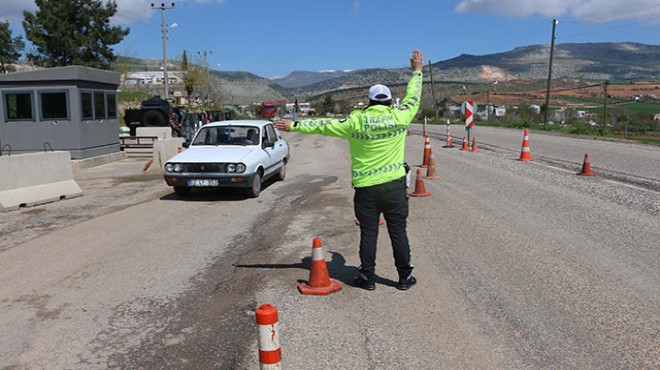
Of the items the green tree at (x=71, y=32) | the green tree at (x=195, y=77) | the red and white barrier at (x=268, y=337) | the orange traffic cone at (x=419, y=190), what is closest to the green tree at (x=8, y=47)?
the green tree at (x=71, y=32)

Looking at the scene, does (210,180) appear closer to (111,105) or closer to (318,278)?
(318,278)

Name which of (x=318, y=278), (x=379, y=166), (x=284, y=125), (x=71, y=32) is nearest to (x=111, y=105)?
(x=284, y=125)

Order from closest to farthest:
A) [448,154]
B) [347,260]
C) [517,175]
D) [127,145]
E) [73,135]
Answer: [347,260]
[517,175]
[73,135]
[448,154]
[127,145]

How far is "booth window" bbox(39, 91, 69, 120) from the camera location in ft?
56.0

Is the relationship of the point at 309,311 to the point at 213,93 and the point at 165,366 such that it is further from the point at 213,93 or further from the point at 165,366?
the point at 213,93

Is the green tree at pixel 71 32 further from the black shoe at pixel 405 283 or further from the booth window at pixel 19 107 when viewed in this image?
the black shoe at pixel 405 283

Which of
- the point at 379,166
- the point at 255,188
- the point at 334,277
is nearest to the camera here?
the point at 379,166

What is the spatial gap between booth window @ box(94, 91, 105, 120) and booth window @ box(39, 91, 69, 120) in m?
1.29

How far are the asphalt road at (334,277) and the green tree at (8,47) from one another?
38216mm

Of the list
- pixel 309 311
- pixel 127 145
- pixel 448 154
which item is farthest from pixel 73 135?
pixel 309 311

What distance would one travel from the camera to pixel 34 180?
10.5 meters

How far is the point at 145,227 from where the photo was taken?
818 cm

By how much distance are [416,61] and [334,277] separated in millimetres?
2273

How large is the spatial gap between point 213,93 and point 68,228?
69.2m
